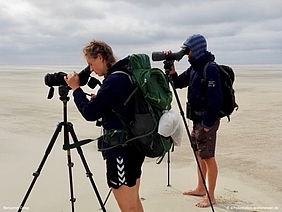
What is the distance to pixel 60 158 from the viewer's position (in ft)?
21.4

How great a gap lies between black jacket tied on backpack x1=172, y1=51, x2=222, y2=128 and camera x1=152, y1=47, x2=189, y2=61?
13 cm

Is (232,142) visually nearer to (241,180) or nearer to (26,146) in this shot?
(241,180)

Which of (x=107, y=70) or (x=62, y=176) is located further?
(x=62, y=176)

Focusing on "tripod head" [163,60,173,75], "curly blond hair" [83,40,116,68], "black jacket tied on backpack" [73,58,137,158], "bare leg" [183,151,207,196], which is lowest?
"bare leg" [183,151,207,196]

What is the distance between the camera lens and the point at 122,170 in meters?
3.04

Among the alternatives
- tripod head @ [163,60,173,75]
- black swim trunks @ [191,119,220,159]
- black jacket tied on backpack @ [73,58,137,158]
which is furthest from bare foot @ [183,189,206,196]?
black jacket tied on backpack @ [73,58,137,158]

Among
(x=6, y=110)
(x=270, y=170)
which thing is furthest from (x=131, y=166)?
(x=6, y=110)

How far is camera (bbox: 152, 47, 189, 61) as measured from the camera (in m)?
3.99

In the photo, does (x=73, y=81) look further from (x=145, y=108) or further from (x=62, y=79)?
(x=145, y=108)

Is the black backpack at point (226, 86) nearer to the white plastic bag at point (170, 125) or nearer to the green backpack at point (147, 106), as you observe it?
the white plastic bag at point (170, 125)

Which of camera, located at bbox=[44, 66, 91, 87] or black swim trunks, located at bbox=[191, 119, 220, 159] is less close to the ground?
camera, located at bbox=[44, 66, 91, 87]

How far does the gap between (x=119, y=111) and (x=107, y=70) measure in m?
0.39

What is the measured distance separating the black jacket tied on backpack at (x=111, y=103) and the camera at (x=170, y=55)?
991mm

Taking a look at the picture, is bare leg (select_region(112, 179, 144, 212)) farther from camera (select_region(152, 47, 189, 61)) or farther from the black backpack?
the black backpack
